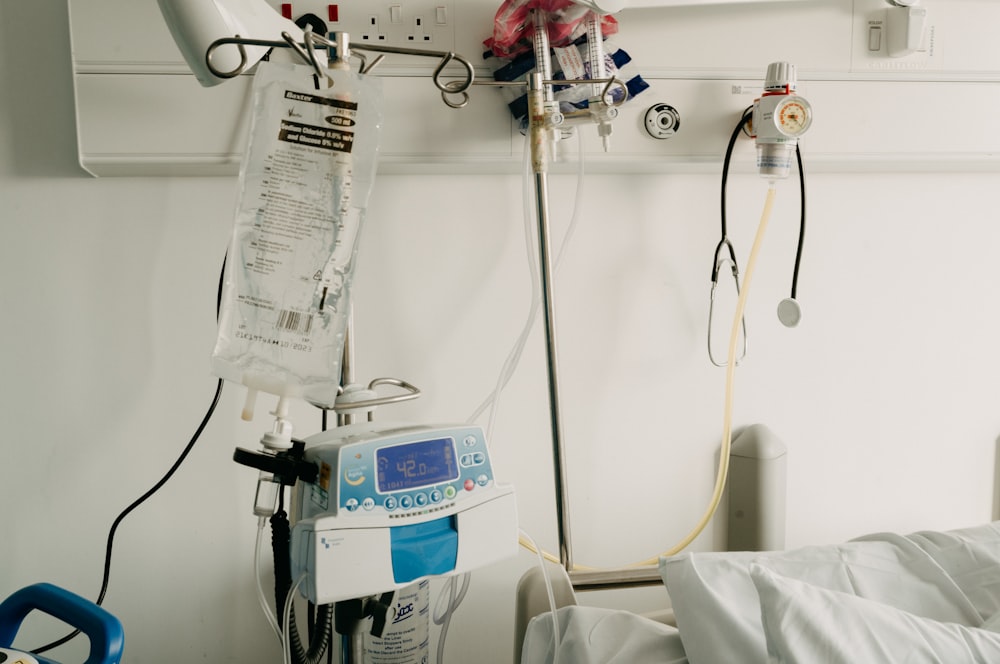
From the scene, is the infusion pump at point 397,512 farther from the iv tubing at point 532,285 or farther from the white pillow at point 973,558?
the white pillow at point 973,558

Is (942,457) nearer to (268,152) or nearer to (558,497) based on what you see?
(558,497)

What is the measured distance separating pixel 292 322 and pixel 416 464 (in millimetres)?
223

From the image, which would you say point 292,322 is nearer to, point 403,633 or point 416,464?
point 416,464

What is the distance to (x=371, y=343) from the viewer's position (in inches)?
50.9

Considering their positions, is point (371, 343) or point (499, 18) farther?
point (371, 343)

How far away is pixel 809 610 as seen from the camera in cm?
79

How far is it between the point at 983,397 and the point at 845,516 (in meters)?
0.37

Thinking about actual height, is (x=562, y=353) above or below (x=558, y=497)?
above

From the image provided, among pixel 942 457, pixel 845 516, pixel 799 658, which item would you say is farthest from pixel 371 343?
pixel 942 457

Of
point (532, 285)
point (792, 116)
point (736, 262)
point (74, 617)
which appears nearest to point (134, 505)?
point (74, 617)

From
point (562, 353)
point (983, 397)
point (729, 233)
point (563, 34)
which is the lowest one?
point (983, 397)

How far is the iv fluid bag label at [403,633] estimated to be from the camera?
1.08 meters

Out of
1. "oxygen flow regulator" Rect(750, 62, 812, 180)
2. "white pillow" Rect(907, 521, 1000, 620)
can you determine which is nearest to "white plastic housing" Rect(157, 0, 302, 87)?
"oxygen flow regulator" Rect(750, 62, 812, 180)

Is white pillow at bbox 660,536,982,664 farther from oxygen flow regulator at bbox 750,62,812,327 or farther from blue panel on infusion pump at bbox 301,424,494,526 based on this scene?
oxygen flow regulator at bbox 750,62,812,327
